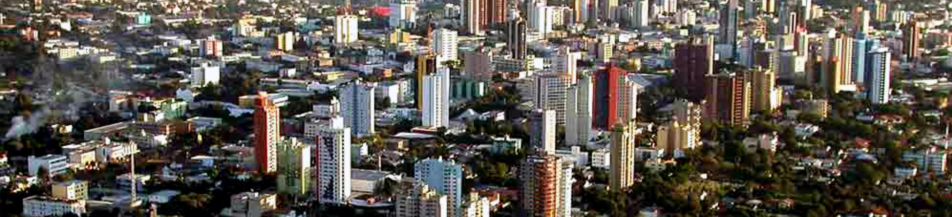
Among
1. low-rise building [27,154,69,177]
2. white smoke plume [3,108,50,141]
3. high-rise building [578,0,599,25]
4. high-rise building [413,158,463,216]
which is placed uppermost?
high-rise building [578,0,599,25]

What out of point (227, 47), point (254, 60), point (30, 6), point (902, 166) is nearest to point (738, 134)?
point (902, 166)

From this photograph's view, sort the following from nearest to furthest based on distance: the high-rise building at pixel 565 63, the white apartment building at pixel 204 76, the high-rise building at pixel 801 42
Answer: the high-rise building at pixel 565 63 < the white apartment building at pixel 204 76 < the high-rise building at pixel 801 42

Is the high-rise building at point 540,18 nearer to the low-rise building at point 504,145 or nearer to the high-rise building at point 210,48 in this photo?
the high-rise building at point 210,48

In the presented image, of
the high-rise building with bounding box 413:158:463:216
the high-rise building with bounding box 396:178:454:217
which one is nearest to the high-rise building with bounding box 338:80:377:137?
the high-rise building with bounding box 413:158:463:216

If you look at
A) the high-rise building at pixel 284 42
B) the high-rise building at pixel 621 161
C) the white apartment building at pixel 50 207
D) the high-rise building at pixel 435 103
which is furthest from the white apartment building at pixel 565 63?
the white apartment building at pixel 50 207

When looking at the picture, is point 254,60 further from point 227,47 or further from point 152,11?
point 152,11

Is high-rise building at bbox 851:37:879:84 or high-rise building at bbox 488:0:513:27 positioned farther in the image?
high-rise building at bbox 488:0:513:27

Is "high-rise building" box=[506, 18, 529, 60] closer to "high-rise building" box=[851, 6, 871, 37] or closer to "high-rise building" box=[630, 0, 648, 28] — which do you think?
"high-rise building" box=[630, 0, 648, 28]
